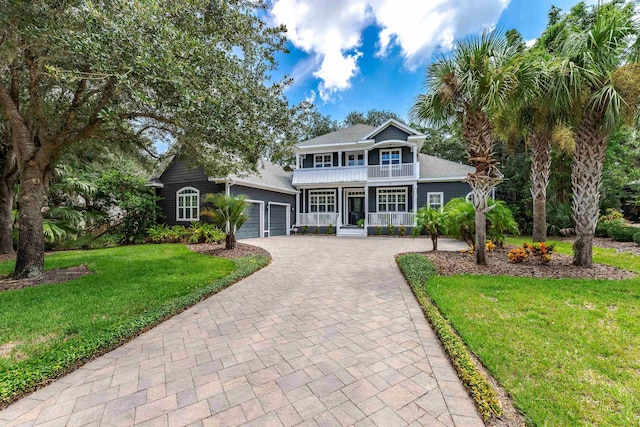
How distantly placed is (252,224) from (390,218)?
8260 millimetres

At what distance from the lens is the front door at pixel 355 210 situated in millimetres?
18844

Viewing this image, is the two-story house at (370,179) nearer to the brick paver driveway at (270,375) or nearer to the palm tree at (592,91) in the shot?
the palm tree at (592,91)

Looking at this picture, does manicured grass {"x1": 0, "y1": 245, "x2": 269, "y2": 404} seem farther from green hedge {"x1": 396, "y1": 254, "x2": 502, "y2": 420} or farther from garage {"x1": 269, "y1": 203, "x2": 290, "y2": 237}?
garage {"x1": 269, "y1": 203, "x2": 290, "y2": 237}

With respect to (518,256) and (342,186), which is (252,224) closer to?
(342,186)

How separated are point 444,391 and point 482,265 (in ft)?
17.5

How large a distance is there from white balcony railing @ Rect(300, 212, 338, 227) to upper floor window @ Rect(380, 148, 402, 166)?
467 cm

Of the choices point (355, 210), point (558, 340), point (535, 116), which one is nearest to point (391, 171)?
point (355, 210)

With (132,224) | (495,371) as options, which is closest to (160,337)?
(495,371)

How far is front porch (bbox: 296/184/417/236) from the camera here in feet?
54.3

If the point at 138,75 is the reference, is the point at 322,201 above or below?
below

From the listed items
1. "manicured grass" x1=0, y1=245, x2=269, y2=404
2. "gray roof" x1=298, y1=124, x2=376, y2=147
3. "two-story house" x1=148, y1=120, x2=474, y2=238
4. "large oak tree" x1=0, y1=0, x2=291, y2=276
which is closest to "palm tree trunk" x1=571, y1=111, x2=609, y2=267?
"large oak tree" x1=0, y1=0, x2=291, y2=276

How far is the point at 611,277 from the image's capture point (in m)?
5.51

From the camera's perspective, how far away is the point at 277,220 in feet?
56.6

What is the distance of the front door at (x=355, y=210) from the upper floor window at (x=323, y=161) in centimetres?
287
